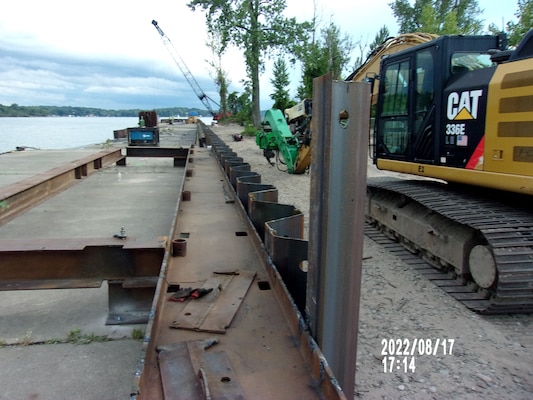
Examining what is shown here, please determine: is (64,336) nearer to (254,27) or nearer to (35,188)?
(35,188)

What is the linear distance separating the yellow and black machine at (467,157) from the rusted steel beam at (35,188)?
478 cm

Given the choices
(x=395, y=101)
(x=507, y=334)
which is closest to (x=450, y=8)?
(x=395, y=101)

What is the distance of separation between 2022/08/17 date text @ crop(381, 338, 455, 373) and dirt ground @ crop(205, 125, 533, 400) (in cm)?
1

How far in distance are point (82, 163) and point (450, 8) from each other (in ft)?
165

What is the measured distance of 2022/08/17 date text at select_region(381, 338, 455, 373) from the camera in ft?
11.4

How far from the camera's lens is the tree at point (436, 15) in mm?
38344

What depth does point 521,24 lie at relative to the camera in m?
30.2

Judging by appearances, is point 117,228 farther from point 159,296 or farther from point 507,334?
point 507,334

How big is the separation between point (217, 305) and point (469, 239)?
11.0 ft

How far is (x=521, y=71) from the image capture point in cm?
442

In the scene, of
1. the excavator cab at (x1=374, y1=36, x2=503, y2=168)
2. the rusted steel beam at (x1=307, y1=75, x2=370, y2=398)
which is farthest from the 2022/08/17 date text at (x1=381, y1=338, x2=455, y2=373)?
the excavator cab at (x1=374, y1=36, x2=503, y2=168)

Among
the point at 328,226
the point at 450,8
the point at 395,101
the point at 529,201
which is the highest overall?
the point at 450,8

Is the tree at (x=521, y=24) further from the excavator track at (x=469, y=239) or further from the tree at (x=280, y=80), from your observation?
the excavator track at (x=469, y=239)

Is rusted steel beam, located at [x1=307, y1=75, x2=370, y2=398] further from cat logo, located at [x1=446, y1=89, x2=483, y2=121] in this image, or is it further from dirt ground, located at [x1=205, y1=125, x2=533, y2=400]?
cat logo, located at [x1=446, y1=89, x2=483, y2=121]
